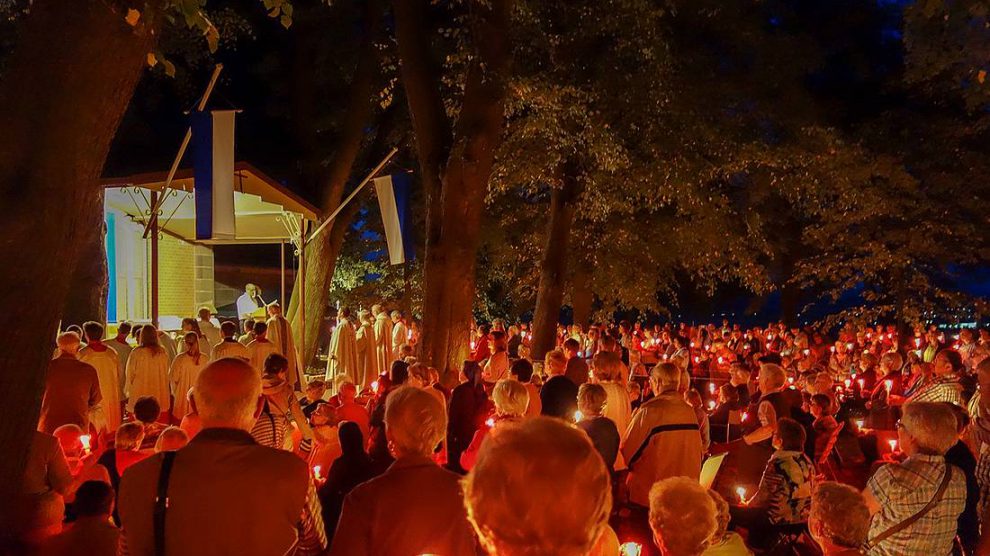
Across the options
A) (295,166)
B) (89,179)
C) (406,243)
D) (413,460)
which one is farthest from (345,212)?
(413,460)

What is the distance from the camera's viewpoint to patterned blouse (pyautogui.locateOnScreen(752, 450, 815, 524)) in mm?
5855

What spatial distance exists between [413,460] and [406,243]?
13.5m

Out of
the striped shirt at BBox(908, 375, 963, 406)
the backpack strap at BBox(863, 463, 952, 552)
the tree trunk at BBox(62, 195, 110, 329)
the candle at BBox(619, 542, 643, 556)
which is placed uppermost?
the tree trunk at BBox(62, 195, 110, 329)

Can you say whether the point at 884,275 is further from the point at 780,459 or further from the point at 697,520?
the point at 697,520

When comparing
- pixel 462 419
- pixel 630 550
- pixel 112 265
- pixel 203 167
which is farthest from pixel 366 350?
pixel 630 550

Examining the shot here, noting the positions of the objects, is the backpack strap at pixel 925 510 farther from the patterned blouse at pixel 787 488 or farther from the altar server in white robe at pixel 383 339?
the altar server in white robe at pixel 383 339

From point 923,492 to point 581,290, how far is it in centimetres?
2345

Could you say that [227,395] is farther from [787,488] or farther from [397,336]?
[397,336]

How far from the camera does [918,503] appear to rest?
→ 4.76 metres

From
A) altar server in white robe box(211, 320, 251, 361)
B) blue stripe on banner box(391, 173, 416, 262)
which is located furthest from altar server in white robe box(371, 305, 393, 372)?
altar server in white robe box(211, 320, 251, 361)

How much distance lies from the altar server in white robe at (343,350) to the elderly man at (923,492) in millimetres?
12910

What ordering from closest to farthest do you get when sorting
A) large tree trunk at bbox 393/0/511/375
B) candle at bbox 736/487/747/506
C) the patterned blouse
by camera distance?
the patterned blouse → candle at bbox 736/487/747/506 → large tree trunk at bbox 393/0/511/375

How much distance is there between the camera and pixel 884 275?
96.9ft

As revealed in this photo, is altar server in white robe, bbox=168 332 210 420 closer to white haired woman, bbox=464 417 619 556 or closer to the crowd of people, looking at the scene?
the crowd of people
